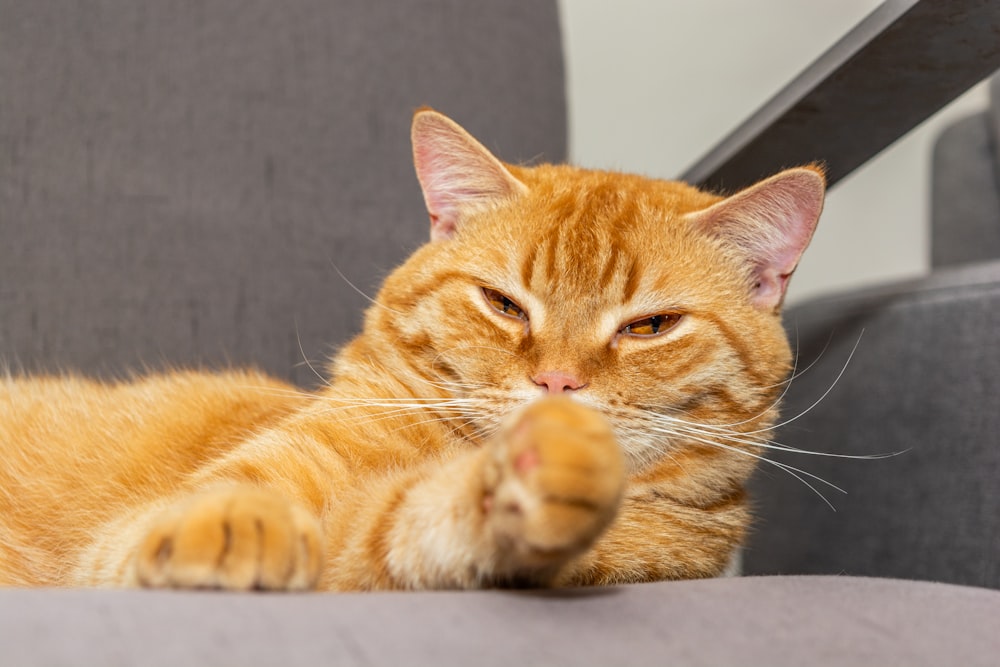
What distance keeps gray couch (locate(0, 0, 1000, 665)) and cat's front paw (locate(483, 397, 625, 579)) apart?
44.4 inches

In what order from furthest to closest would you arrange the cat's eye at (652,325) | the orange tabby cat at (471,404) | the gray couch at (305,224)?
the gray couch at (305,224)
the cat's eye at (652,325)
the orange tabby cat at (471,404)

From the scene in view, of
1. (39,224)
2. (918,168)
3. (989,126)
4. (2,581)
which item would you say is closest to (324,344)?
(39,224)

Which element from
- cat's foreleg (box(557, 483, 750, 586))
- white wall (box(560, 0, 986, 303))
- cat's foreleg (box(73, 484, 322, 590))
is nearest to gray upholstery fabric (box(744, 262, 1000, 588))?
cat's foreleg (box(557, 483, 750, 586))

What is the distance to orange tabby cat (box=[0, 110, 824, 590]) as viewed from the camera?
0.95 meters

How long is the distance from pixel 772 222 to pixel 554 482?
85 cm

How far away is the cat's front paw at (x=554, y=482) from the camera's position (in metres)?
0.68

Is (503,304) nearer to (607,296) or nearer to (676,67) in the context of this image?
(607,296)

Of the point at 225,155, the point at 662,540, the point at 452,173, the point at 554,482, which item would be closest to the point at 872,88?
the point at 452,173

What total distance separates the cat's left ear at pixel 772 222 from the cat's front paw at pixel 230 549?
868 mm

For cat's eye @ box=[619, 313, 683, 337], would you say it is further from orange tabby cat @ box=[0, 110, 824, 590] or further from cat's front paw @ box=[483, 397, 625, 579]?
cat's front paw @ box=[483, 397, 625, 579]

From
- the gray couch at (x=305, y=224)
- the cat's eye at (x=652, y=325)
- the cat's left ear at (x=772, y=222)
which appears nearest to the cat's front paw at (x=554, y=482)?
the cat's eye at (x=652, y=325)

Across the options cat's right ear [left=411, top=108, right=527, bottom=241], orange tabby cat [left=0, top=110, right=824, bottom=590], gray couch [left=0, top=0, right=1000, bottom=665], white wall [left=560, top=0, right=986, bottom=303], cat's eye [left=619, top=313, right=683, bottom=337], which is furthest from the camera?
white wall [left=560, top=0, right=986, bottom=303]

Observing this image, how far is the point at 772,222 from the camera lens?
1.36 meters

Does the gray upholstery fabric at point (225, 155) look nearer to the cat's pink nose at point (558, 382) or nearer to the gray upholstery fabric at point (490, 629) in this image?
the cat's pink nose at point (558, 382)
